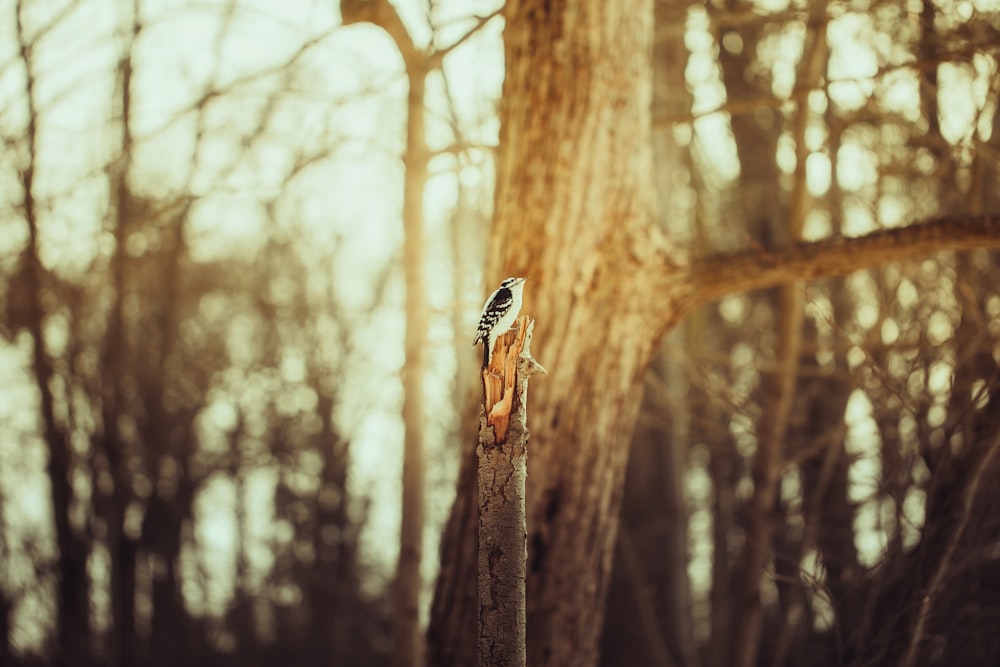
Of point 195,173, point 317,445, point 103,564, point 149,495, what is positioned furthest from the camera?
point 317,445

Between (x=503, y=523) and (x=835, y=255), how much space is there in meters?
1.86

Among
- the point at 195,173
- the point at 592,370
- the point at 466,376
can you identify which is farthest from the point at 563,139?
the point at 195,173

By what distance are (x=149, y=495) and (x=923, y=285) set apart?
10731mm

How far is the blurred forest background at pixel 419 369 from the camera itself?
14.9ft

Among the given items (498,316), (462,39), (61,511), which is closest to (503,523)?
(498,316)

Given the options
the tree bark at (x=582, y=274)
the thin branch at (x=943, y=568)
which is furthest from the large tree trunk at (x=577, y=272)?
the thin branch at (x=943, y=568)

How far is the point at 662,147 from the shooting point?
755cm

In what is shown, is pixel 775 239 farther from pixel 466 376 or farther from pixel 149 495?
pixel 149 495

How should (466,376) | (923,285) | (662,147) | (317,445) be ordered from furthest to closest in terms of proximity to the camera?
(317,445) → (466,376) → (662,147) → (923,285)

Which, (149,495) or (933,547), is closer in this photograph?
(933,547)

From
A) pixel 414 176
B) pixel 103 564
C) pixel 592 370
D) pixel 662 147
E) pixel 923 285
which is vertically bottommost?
pixel 103 564

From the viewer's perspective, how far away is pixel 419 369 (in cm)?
488

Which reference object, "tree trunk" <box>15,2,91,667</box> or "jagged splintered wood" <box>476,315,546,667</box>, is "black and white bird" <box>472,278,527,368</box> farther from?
"tree trunk" <box>15,2,91,667</box>

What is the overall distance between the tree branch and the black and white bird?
4.38 ft
